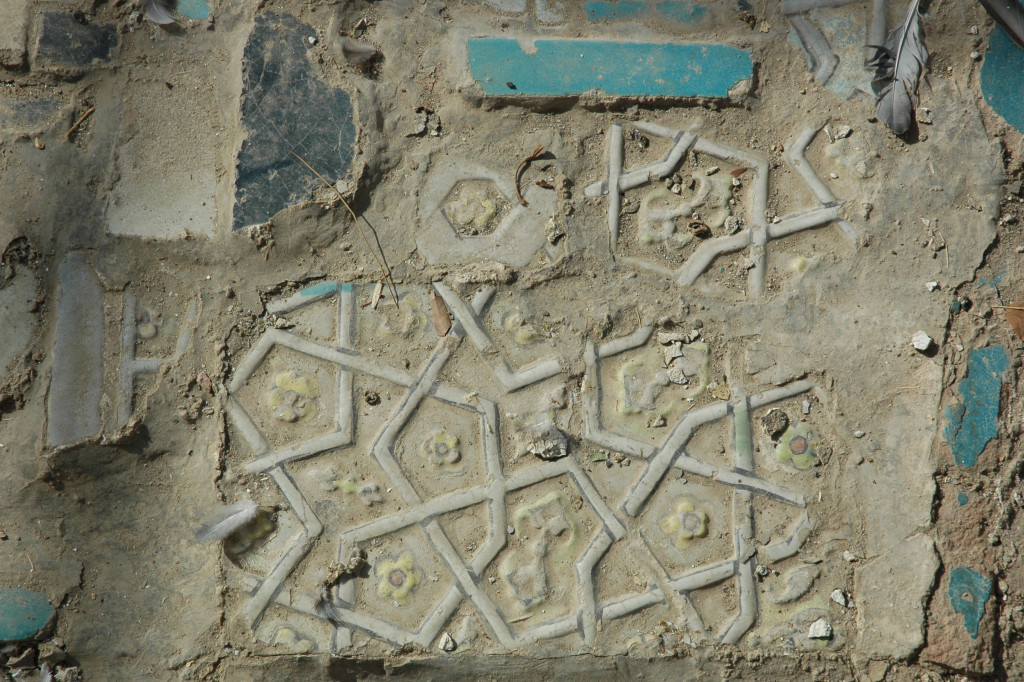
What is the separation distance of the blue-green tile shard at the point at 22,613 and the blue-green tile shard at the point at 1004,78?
11.2 feet

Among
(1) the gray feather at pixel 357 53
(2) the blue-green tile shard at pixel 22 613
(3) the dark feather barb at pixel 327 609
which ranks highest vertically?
(1) the gray feather at pixel 357 53

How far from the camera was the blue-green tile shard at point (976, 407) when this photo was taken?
224 centimetres

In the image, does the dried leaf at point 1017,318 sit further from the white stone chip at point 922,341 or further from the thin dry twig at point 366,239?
the thin dry twig at point 366,239

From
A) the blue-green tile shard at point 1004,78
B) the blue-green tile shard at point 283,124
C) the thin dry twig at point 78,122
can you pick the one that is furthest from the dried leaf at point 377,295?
the blue-green tile shard at point 1004,78

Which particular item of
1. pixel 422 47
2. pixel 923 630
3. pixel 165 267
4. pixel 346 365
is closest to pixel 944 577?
pixel 923 630

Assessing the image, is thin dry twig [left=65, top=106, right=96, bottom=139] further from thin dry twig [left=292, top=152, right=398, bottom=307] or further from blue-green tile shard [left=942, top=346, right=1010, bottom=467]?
blue-green tile shard [left=942, top=346, right=1010, bottom=467]

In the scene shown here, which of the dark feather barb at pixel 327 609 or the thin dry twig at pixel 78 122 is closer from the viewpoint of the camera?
the dark feather barb at pixel 327 609

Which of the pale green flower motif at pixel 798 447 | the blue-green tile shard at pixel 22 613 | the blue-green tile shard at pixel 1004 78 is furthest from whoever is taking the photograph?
the blue-green tile shard at pixel 1004 78

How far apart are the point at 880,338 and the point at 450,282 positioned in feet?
4.56

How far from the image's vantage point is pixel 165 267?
2.28 metres

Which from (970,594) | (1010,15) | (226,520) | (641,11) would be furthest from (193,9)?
(970,594)

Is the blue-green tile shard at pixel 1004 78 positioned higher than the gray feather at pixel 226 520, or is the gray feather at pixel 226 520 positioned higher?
the blue-green tile shard at pixel 1004 78

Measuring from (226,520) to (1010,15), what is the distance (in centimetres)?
300

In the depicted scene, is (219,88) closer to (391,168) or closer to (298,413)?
(391,168)
